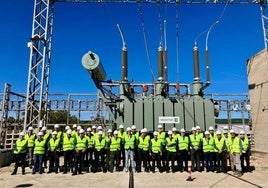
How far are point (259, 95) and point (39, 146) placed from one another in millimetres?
11972

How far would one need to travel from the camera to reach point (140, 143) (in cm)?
1012

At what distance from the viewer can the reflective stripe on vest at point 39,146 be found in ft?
32.5

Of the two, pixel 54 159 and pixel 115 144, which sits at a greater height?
pixel 115 144

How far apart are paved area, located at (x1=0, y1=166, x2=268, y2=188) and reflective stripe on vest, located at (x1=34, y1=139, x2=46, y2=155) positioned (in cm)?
83

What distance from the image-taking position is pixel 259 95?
1538 cm

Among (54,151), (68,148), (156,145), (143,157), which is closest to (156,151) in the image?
(156,145)

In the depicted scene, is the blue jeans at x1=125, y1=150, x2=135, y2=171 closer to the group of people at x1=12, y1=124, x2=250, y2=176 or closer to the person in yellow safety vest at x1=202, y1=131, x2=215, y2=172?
the group of people at x1=12, y1=124, x2=250, y2=176

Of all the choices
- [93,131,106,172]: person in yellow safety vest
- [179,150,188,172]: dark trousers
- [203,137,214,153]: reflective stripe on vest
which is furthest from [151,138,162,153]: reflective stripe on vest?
[93,131,106,172]: person in yellow safety vest

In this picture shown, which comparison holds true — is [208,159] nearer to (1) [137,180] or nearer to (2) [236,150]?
(2) [236,150]

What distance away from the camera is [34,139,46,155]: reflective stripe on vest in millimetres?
9906

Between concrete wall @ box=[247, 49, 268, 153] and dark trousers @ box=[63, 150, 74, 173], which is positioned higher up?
concrete wall @ box=[247, 49, 268, 153]

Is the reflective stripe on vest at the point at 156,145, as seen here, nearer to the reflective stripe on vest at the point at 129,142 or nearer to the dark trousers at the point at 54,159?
the reflective stripe on vest at the point at 129,142

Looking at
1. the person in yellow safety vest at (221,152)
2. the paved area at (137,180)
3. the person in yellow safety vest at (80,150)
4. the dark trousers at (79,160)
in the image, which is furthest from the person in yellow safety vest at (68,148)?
the person in yellow safety vest at (221,152)

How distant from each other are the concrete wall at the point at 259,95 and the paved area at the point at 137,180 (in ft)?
18.9
